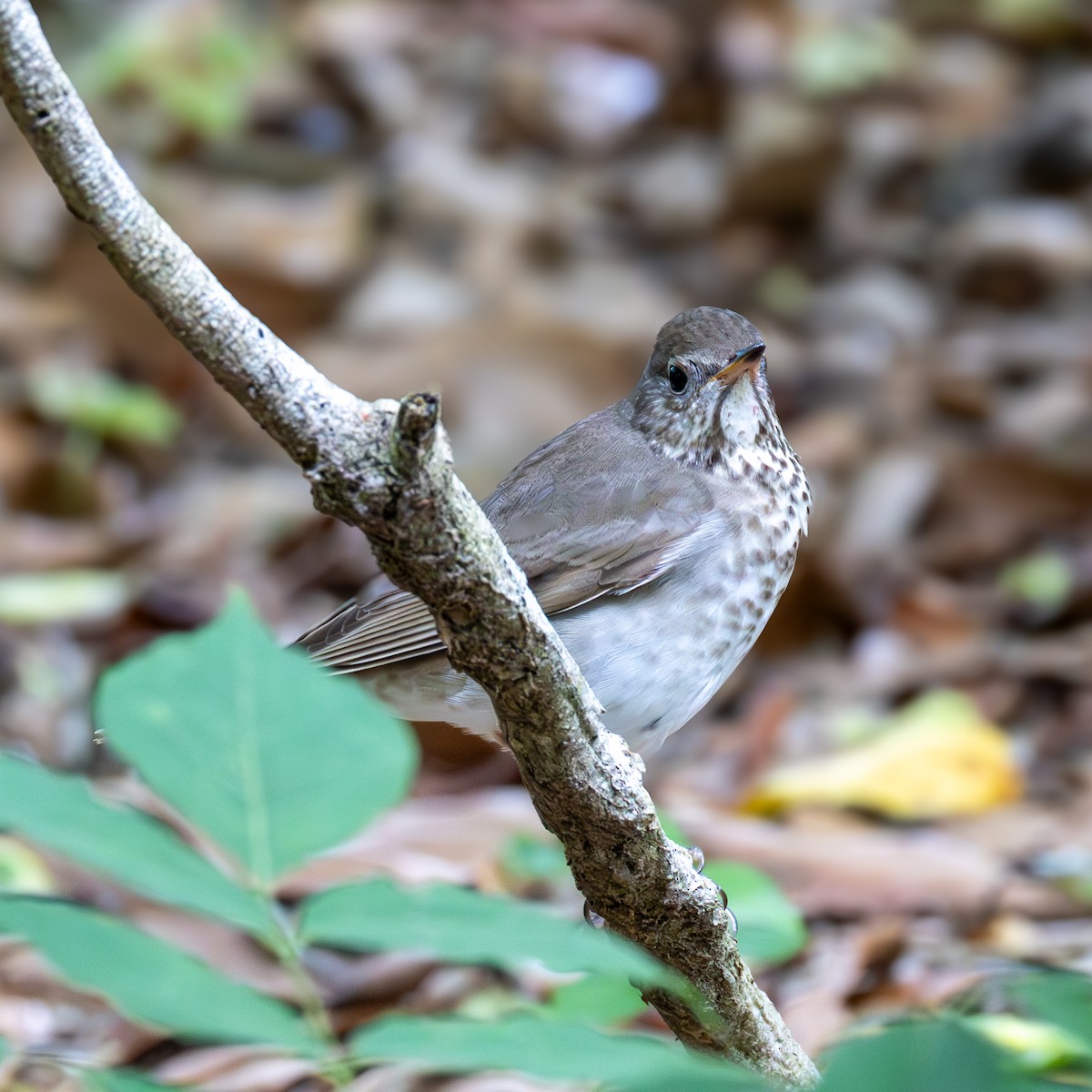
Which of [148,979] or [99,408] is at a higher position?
[99,408]

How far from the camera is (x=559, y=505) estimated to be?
355cm

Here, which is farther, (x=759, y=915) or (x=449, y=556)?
(x=759, y=915)

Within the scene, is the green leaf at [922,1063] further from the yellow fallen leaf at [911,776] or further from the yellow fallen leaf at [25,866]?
the yellow fallen leaf at [911,776]

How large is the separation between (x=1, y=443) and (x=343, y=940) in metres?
6.03

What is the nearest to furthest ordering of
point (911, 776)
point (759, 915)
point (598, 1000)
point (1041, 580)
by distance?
point (598, 1000) → point (759, 915) → point (911, 776) → point (1041, 580)

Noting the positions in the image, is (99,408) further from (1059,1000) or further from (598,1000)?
(1059,1000)

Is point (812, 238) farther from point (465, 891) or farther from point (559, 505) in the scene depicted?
point (465, 891)

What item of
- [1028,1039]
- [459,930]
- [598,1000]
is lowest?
[459,930]

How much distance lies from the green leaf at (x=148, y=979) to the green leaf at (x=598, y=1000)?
1114mm

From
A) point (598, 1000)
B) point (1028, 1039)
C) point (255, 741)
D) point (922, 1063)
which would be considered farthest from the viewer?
point (1028, 1039)

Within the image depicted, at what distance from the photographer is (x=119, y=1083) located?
3.50 feet

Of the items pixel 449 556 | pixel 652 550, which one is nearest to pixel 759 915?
pixel 652 550

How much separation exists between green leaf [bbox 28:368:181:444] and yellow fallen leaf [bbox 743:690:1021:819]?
141 inches

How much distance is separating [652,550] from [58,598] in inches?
117
